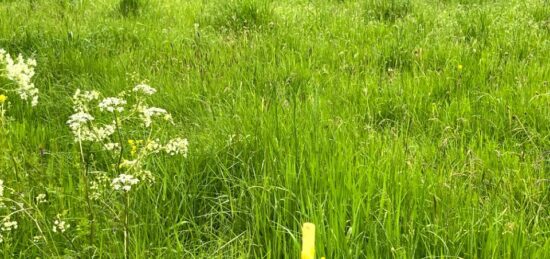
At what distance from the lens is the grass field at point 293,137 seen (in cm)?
205

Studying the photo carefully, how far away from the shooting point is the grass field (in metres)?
2.05

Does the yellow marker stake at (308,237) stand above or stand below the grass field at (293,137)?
above

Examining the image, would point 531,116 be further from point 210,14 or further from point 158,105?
point 210,14

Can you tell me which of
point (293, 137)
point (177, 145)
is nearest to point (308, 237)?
point (177, 145)

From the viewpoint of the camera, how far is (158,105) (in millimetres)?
3660

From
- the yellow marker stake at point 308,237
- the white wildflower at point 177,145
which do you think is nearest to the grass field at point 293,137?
the white wildflower at point 177,145

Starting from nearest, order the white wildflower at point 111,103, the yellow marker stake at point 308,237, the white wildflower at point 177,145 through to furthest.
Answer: the yellow marker stake at point 308,237 → the white wildflower at point 111,103 → the white wildflower at point 177,145

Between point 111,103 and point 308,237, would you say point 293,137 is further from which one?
point 308,237

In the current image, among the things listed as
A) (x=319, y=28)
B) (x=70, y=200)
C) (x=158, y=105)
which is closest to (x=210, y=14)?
(x=319, y=28)

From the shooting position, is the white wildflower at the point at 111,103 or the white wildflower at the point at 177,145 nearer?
the white wildflower at the point at 111,103

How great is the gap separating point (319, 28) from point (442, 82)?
1.92 m

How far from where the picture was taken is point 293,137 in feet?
8.68

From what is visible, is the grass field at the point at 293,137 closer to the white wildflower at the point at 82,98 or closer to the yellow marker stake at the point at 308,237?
the white wildflower at the point at 82,98

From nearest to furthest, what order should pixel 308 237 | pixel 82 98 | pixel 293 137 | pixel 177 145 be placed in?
1. pixel 308 237
2. pixel 82 98
3. pixel 177 145
4. pixel 293 137
